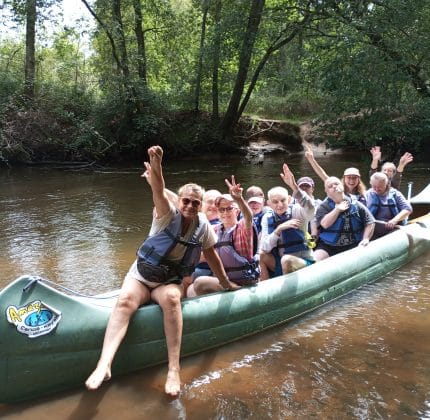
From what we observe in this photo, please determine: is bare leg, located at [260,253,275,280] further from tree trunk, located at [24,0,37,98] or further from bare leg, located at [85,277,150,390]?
tree trunk, located at [24,0,37,98]

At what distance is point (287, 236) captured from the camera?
377 centimetres

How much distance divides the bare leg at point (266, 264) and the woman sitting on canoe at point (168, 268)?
110 centimetres

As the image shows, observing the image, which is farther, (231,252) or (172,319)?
(231,252)

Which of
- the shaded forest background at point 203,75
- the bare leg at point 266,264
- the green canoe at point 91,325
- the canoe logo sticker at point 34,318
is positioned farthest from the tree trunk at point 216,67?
the canoe logo sticker at point 34,318

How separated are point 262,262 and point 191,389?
4.57 feet

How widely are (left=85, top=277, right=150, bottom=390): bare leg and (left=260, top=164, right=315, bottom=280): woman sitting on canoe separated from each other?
4.03 feet

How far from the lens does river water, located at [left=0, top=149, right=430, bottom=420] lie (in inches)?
105

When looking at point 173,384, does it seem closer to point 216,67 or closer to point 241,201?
point 241,201

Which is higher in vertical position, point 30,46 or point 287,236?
point 30,46

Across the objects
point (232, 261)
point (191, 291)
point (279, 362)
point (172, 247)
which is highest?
point (172, 247)

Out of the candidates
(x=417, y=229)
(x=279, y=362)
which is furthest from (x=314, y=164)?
(x=279, y=362)

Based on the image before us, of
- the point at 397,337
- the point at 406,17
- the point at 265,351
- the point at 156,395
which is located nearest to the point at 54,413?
the point at 156,395

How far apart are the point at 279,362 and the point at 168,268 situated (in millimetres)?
1016

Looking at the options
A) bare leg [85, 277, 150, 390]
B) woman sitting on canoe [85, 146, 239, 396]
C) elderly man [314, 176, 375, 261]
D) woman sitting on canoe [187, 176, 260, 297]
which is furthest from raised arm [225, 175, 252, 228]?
elderly man [314, 176, 375, 261]
